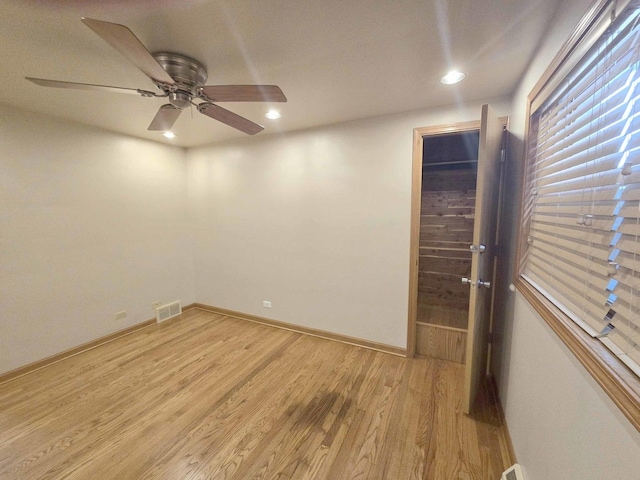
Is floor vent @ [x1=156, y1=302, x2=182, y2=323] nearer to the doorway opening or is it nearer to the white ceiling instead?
the white ceiling

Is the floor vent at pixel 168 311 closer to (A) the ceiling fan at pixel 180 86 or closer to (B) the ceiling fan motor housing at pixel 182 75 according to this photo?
(A) the ceiling fan at pixel 180 86

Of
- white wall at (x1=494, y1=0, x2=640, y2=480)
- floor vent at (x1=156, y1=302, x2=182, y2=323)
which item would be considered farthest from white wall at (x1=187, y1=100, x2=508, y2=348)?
white wall at (x1=494, y1=0, x2=640, y2=480)

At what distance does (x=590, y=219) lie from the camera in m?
0.88

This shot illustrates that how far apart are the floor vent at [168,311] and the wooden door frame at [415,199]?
3.07 metres

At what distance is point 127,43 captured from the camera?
3.42 ft

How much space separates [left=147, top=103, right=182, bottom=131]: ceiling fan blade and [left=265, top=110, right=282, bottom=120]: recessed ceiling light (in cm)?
81

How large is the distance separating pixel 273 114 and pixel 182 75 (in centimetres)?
92

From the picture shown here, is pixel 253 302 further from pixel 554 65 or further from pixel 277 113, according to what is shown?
pixel 554 65

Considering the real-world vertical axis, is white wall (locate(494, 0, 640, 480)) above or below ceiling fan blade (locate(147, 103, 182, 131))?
below

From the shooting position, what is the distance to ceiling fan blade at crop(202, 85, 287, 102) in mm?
1395

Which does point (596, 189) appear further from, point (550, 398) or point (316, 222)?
point (316, 222)

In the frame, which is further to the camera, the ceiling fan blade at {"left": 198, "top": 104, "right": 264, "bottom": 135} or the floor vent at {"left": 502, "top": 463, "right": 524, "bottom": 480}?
the ceiling fan blade at {"left": 198, "top": 104, "right": 264, "bottom": 135}

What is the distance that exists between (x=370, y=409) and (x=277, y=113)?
2.58 meters

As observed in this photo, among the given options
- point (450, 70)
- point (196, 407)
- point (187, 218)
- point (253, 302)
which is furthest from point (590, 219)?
point (187, 218)
